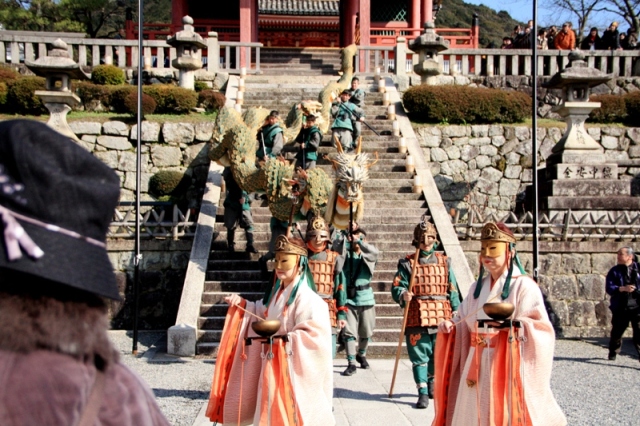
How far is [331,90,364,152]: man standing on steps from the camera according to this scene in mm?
13352

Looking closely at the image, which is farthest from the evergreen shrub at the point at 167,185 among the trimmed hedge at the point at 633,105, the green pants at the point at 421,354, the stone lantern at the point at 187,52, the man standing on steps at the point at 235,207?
the trimmed hedge at the point at 633,105

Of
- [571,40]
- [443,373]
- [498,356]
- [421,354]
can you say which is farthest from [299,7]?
[498,356]

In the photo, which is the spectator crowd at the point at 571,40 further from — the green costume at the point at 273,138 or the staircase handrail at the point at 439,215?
the green costume at the point at 273,138

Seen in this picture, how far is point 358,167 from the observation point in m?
8.13

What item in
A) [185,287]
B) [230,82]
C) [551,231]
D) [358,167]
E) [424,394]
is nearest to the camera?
[424,394]

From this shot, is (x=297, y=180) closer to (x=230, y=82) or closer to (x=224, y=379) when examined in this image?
(x=224, y=379)

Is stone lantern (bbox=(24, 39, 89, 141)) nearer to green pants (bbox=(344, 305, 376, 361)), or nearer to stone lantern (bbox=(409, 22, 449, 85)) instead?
green pants (bbox=(344, 305, 376, 361))

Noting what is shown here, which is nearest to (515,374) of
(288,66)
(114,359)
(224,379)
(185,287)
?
(224,379)

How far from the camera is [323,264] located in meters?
7.59

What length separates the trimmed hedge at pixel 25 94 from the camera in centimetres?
1534

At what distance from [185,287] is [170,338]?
1130mm

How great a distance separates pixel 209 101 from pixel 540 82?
888 cm

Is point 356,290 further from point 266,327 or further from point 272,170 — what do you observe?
point 266,327

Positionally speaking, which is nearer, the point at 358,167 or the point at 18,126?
the point at 18,126
